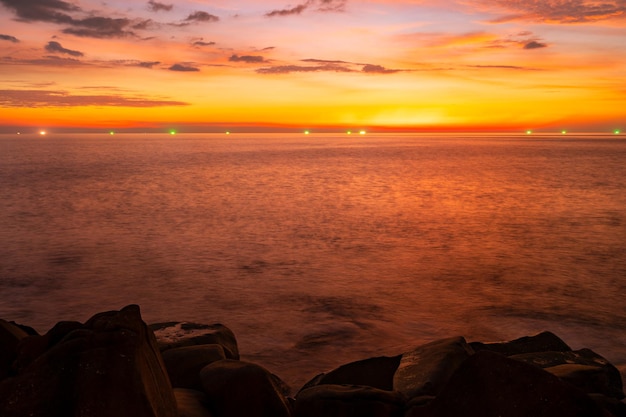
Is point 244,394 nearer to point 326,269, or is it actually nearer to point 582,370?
point 582,370

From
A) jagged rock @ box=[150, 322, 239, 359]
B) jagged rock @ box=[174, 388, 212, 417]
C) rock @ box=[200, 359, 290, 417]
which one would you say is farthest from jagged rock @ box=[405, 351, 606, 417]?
jagged rock @ box=[150, 322, 239, 359]

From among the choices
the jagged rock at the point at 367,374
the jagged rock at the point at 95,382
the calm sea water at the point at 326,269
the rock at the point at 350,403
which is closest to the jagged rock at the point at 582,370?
the jagged rock at the point at 367,374

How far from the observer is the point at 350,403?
4879 mm

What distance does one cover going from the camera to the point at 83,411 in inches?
149

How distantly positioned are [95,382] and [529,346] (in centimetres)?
496

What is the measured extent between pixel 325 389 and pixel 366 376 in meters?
1.08

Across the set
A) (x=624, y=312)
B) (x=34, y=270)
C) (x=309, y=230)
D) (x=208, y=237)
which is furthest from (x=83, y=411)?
(x=309, y=230)

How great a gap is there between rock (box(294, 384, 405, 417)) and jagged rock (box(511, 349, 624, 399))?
5.05 feet

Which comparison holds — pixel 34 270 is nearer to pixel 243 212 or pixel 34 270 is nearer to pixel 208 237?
pixel 208 237

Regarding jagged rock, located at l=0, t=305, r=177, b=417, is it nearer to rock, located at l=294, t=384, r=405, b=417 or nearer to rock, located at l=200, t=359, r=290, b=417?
rock, located at l=200, t=359, r=290, b=417

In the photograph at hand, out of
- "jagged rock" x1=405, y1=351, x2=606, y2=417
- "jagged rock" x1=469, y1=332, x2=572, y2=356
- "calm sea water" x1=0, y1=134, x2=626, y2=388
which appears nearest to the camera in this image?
"jagged rock" x1=405, y1=351, x2=606, y2=417

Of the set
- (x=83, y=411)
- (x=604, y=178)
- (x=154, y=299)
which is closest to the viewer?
(x=83, y=411)

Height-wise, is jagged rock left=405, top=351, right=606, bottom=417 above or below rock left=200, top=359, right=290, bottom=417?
above

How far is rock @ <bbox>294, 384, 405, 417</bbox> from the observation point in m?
4.85
